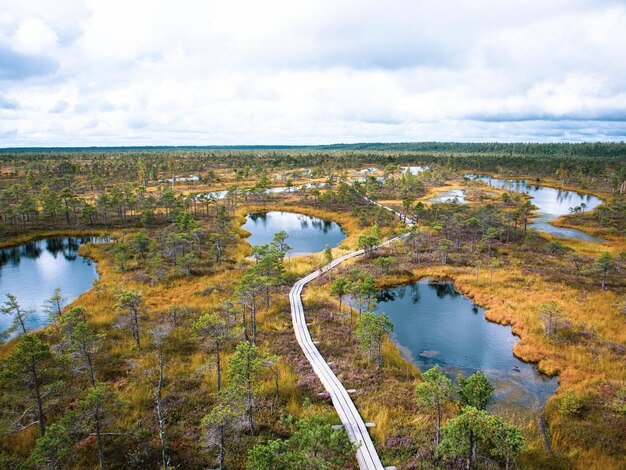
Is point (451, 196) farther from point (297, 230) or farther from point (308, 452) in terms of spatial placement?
point (308, 452)

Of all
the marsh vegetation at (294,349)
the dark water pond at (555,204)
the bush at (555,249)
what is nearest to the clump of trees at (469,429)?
the marsh vegetation at (294,349)

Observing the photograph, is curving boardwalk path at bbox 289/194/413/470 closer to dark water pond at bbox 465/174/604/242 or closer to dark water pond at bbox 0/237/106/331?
dark water pond at bbox 0/237/106/331

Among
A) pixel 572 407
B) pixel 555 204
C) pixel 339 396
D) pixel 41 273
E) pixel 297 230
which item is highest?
pixel 555 204

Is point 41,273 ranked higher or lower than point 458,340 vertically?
higher

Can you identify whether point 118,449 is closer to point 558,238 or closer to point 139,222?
point 139,222

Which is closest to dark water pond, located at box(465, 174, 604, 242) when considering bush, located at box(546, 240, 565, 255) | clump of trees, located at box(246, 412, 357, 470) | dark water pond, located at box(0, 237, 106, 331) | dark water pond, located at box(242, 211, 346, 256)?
bush, located at box(546, 240, 565, 255)

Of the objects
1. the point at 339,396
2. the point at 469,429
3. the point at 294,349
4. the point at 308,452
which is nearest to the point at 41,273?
the point at 294,349
